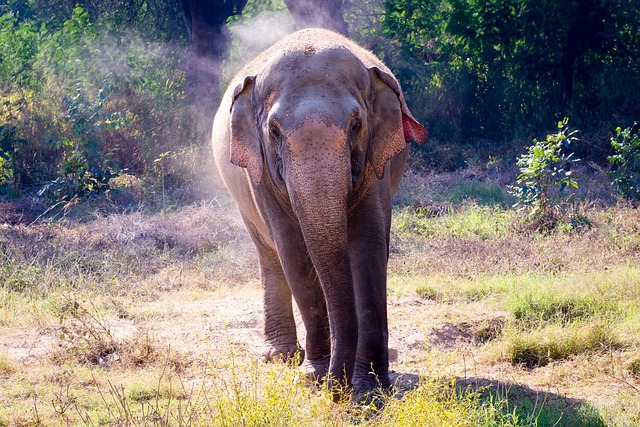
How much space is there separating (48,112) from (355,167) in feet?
32.4

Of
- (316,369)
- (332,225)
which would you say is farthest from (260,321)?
(332,225)

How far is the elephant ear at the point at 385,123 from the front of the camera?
4699mm

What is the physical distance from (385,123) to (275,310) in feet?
6.11

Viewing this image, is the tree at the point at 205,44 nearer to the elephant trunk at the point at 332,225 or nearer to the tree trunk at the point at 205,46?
the tree trunk at the point at 205,46

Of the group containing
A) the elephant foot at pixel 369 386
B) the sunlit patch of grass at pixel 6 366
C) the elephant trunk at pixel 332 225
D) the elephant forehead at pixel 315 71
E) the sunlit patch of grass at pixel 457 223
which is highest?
the elephant forehead at pixel 315 71

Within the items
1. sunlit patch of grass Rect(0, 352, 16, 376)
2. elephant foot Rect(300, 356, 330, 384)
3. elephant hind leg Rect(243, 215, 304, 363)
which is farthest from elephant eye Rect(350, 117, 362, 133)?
sunlit patch of grass Rect(0, 352, 16, 376)

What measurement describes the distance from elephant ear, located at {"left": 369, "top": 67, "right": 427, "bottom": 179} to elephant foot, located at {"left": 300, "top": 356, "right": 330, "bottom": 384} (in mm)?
1079

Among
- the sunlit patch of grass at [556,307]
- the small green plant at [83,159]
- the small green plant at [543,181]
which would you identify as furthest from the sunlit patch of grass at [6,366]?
the small green plant at [83,159]

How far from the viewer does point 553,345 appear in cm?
542

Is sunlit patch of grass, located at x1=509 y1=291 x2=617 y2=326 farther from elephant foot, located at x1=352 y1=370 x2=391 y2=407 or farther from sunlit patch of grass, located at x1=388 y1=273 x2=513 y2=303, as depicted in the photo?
elephant foot, located at x1=352 y1=370 x2=391 y2=407

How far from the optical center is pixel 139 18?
1842 centimetres

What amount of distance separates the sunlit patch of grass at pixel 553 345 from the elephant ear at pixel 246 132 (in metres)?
1.97

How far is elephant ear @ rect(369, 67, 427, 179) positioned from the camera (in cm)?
470

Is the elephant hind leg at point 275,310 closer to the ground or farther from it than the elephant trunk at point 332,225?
closer to the ground
